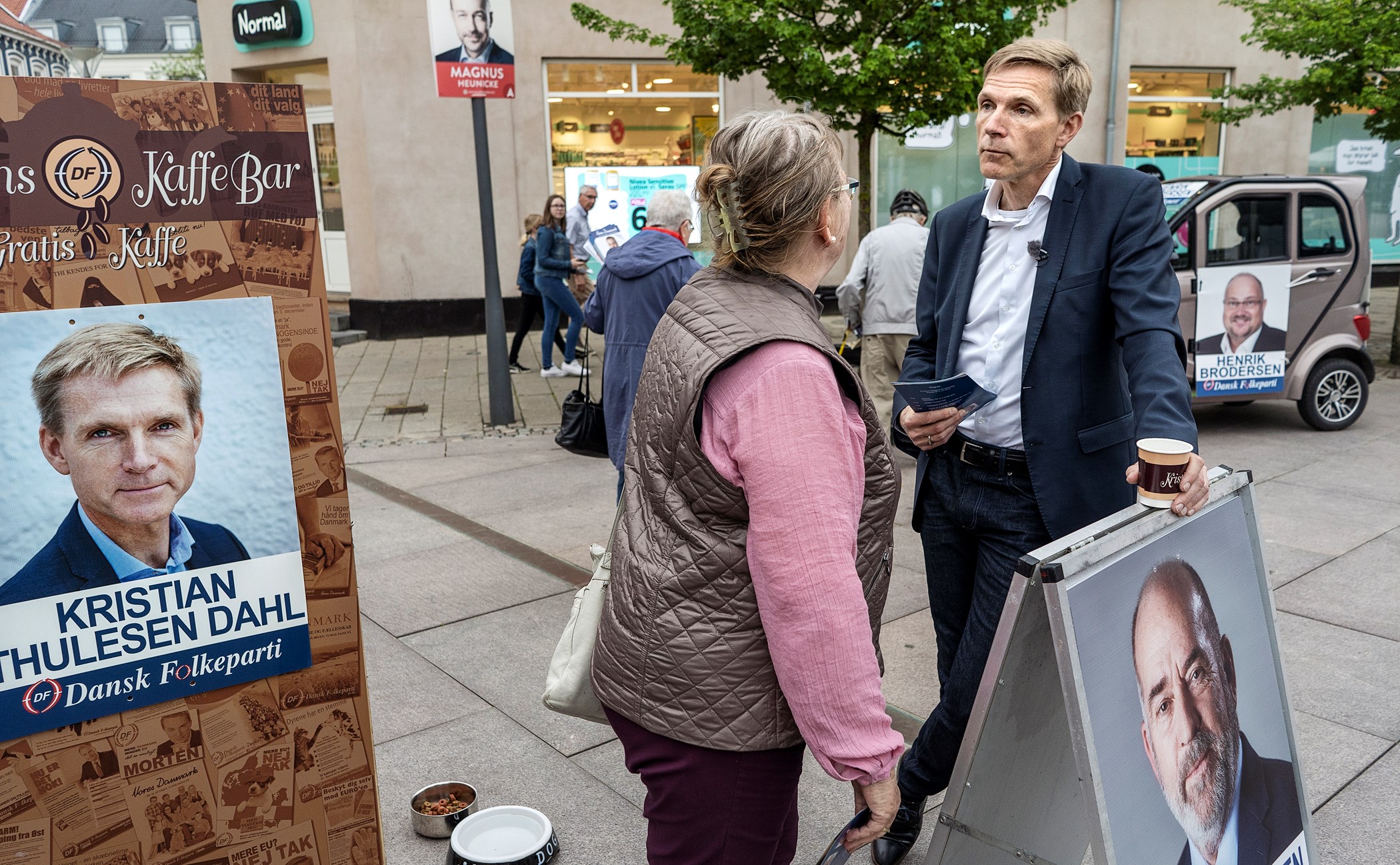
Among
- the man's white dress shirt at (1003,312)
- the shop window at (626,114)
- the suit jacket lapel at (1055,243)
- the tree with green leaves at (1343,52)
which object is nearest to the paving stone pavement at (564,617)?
the man's white dress shirt at (1003,312)

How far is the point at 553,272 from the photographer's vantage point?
36.3 ft

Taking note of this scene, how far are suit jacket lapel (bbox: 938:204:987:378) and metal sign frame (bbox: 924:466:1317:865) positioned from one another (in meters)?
0.69

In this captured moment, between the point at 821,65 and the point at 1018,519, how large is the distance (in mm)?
6092

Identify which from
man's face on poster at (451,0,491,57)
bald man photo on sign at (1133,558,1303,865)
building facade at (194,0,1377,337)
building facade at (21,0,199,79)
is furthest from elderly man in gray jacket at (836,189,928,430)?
building facade at (21,0,199,79)

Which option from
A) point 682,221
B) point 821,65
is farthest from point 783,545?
point 821,65

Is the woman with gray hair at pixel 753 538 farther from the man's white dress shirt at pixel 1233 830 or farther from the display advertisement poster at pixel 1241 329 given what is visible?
the display advertisement poster at pixel 1241 329

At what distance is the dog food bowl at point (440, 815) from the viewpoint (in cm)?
301

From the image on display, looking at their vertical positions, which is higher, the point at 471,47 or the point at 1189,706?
the point at 471,47

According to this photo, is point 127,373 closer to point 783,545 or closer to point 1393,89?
point 783,545

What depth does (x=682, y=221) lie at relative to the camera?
16.7 feet

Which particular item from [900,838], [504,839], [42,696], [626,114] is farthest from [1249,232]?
[626,114]

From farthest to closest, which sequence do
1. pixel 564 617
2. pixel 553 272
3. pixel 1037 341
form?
1. pixel 553 272
2. pixel 564 617
3. pixel 1037 341

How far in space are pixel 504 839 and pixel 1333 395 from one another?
297 inches

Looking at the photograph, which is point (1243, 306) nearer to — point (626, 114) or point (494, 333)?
point (494, 333)
